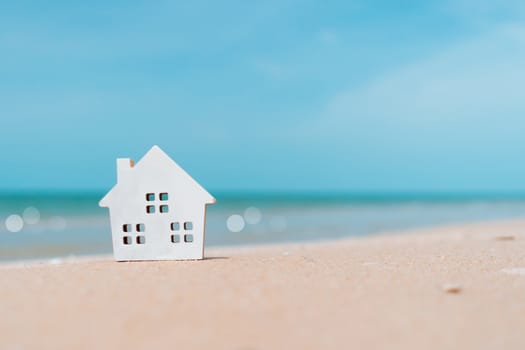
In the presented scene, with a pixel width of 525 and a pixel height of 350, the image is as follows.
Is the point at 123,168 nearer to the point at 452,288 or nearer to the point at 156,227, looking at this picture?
the point at 156,227

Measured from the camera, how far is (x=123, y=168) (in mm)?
8070

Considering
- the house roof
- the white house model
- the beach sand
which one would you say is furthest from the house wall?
the beach sand

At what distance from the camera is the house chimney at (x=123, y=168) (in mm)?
8055

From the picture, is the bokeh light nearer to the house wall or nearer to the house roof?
the house wall

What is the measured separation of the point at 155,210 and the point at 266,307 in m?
3.35

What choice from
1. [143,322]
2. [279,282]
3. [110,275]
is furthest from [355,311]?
[110,275]

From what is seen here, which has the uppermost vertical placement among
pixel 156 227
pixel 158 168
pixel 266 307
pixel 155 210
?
pixel 158 168

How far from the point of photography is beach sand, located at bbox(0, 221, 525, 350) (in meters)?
4.36

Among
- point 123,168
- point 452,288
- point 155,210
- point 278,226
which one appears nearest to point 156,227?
point 155,210

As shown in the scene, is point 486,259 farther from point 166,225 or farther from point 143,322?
point 143,322

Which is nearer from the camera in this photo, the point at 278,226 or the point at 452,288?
the point at 452,288

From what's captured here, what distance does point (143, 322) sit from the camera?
15.6ft

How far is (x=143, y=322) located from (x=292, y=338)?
128 cm

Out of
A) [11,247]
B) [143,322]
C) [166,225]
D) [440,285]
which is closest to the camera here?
[143,322]
